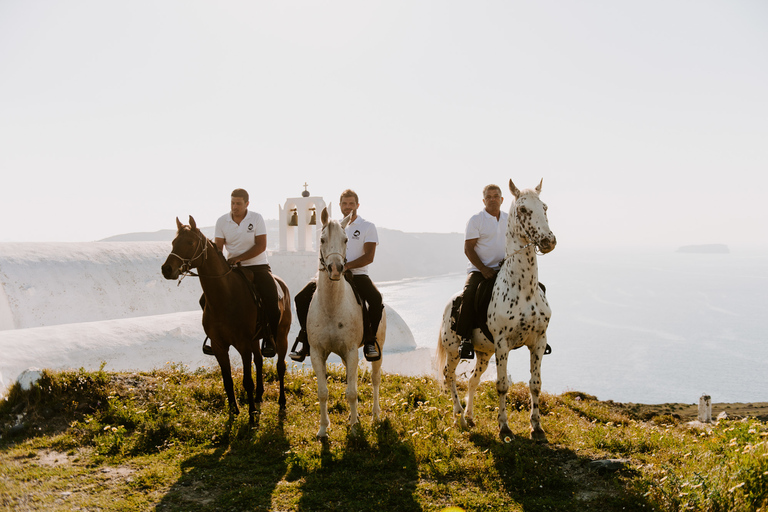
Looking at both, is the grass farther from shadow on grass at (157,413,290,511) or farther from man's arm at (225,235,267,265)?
man's arm at (225,235,267,265)

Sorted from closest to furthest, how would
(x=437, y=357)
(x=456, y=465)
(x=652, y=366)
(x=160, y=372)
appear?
(x=456, y=465) < (x=437, y=357) < (x=160, y=372) < (x=652, y=366)

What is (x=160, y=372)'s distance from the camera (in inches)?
369

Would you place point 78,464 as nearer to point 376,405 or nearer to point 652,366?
point 376,405

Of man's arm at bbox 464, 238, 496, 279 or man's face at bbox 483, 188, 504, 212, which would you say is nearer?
man's arm at bbox 464, 238, 496, 279

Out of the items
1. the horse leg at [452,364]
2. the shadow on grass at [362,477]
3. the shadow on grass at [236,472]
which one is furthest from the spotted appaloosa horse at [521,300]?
the shadow on grass at [236,472]

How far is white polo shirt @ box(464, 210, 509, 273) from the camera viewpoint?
6.58 metres

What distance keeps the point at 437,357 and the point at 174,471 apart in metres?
4.19

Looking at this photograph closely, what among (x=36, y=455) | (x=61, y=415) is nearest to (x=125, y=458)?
(x=36, y=455)

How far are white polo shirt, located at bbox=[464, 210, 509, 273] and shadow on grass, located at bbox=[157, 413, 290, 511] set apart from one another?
3.71m

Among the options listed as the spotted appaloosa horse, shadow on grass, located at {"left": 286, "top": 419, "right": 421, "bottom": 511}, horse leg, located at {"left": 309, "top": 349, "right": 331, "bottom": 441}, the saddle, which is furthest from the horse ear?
shadow on grass, located at {"left": 286, "top": 419, "right": 421, "bottom": 511}

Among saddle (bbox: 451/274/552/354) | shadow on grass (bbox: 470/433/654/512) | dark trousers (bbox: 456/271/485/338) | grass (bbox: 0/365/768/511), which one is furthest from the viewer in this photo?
dark trousers (bbox: 456/271/485/338)

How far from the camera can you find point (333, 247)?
5.30m

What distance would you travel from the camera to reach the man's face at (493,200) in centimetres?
661

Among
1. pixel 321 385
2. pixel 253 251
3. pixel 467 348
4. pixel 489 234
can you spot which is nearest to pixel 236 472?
pixel 321 385
